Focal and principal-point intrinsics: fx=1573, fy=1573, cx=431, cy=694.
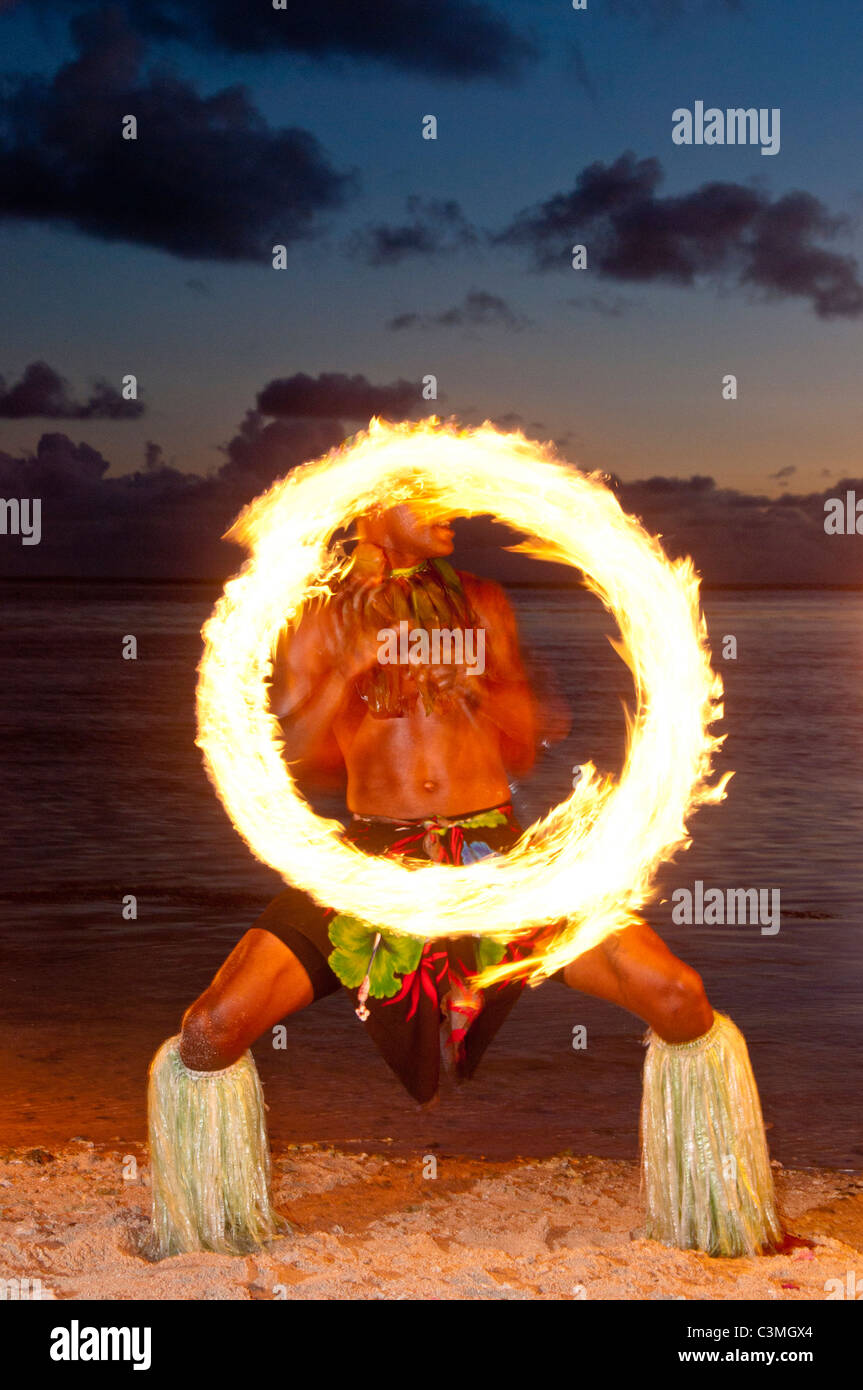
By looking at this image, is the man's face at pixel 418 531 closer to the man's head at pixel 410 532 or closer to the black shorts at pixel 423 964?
the man's head at pixel 410 532

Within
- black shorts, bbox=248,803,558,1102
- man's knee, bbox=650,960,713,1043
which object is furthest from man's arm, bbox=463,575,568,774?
man's knee, bbox=650,960,713,1043

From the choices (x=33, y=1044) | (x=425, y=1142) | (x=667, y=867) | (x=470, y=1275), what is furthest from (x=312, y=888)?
(x=667, y=867)

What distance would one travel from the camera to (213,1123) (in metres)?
4.40

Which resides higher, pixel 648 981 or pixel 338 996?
pixel 648 981

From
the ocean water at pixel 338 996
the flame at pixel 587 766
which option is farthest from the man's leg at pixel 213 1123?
the ocean water at pixel 338 996

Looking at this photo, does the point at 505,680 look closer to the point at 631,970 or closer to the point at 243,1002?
the point at 631,970

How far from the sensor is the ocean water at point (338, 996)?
18.8 ft

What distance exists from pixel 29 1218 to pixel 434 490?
2467 mm

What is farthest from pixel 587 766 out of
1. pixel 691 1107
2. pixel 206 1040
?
pixel 206 1040

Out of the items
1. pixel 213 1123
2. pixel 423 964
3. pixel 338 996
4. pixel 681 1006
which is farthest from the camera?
pixel 338 996

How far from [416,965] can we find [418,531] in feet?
4.10

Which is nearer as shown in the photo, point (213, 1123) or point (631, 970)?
point (631, 970)

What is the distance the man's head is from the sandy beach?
6.52ft

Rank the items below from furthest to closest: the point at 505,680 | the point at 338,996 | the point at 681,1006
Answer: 1. the point at 338,996
2. the point at 505,680
3. the point at 681,1006
